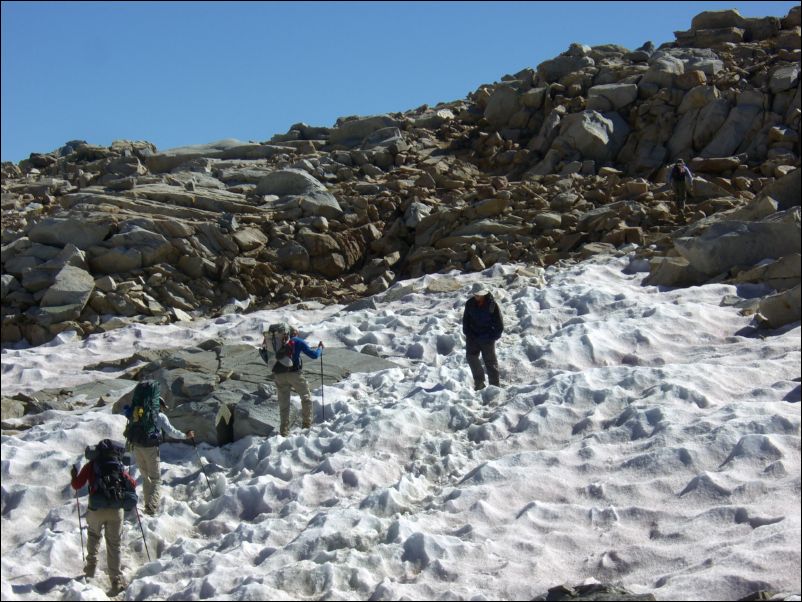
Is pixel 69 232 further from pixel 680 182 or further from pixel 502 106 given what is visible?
pixel 502 106

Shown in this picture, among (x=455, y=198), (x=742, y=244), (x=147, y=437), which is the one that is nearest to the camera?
(x=147, y=437)

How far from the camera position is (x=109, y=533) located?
34.3ft

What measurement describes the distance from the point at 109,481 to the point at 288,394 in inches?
163

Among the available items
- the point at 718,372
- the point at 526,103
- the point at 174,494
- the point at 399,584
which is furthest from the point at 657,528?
the point at 526,103

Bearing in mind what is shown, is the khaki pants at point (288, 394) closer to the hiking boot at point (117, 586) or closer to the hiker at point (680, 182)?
the hiking boot at point (117, 586)

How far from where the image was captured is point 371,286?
24.3 m

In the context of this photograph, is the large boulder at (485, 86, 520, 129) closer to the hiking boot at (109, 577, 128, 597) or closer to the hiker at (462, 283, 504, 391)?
the hiker at (462, 283, 504, 391)

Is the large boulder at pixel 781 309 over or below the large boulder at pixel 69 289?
below

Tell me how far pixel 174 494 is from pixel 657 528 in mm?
6246

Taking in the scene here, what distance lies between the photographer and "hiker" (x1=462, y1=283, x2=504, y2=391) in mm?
14992

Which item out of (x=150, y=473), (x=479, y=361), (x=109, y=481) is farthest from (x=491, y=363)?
(x=109, y=481)

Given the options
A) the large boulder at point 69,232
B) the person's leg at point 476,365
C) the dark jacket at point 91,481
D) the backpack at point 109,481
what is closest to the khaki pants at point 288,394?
the person's leg at point 476,365

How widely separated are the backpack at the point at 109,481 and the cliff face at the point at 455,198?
10.8m

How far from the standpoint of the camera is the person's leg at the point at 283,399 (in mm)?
14125
